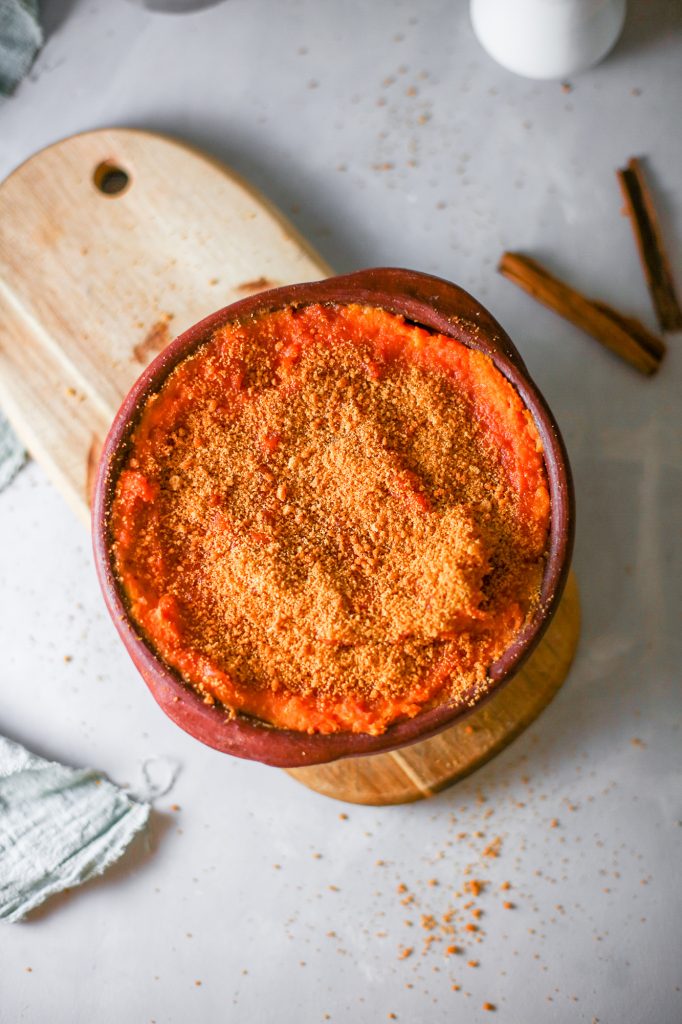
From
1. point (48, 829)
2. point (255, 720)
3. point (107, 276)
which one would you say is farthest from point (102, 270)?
point (48, 829)

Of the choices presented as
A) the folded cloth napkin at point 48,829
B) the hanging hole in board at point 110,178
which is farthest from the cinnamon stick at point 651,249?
the folded cloth napkin at point 48,829

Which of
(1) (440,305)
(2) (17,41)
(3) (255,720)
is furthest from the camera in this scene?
(2) (17,41)

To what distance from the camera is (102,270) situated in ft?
5.47

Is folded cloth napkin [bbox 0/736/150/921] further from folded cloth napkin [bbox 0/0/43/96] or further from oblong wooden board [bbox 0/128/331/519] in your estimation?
folded cloth napkin [bbox 0/0/43/96]

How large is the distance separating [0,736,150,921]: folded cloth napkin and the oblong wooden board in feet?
1.61

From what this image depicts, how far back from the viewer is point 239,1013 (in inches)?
66.7

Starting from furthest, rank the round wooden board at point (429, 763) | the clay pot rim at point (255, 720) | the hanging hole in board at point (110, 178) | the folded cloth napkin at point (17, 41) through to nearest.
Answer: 1. the folded cloth napkin at point (17, 41)
2. the hanging hole in board at point (110, 178)
3. the round wooden board at point (429, 763)
4. the clay pot rim at point (255, 720)

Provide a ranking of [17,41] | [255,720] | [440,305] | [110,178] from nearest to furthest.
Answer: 1. [255,720]
2. [440,305]
3. [110,178]
4. [17,41]

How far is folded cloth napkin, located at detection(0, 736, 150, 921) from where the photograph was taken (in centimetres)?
167

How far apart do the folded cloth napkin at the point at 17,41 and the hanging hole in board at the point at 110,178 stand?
13.3 inches

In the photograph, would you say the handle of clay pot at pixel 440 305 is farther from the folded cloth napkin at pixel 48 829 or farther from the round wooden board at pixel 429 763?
the folded cloth napkin at pixel 48 829

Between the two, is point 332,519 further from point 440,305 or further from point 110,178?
point 110,178

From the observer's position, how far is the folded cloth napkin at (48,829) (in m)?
1.67

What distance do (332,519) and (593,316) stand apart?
0.72 meters
